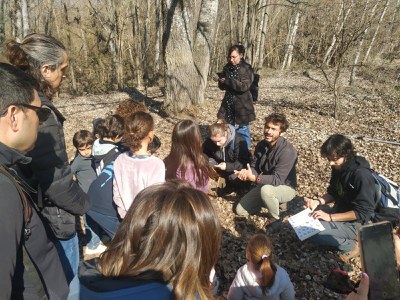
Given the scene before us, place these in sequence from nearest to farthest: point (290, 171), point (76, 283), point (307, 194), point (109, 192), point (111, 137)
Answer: point (76, 283) → point (109, 192) → point (111, 137) → point (290, 171) → point (307, 194)

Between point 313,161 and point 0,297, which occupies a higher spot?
point 0,297

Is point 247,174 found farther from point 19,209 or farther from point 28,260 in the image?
point 19,209

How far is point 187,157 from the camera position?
342cm

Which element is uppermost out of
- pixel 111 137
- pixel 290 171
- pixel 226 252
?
pixel 111 137

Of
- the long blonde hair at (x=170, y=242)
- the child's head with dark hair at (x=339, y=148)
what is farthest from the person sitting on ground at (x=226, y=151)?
the long blonde hair at (x=170, y=242)

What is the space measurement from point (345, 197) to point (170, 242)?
284 centimetres

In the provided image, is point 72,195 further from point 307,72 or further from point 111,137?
point 307,72

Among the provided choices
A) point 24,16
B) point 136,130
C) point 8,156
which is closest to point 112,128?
point 136,130

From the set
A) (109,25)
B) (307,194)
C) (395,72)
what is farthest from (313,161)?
(109,25)

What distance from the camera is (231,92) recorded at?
5.41 metres

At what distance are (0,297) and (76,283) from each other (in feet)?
0.95

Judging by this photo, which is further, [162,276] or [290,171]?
[290,171]

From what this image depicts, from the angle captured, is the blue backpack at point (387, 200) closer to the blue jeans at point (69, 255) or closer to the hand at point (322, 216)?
the hand at point (322, 216)

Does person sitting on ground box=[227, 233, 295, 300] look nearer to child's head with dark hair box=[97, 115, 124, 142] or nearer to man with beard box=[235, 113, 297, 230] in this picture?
man with beard box=[235, 113, 297, 230]
